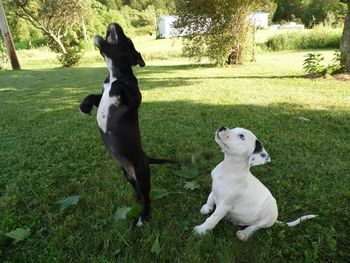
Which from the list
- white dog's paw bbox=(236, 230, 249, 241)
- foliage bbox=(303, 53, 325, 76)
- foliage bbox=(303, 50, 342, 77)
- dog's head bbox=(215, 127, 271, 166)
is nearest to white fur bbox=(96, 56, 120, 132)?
dog's head bbox=(215, 127, 271, 166)

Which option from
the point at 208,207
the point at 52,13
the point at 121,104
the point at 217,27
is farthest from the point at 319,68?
the point at 52,13

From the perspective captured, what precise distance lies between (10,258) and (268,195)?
2.04m

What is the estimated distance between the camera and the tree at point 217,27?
1316 cm

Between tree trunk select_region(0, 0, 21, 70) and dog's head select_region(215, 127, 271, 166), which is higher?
tree trunk select_region(0, 0, 21, 70)

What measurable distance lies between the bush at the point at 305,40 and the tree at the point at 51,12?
17866 mm

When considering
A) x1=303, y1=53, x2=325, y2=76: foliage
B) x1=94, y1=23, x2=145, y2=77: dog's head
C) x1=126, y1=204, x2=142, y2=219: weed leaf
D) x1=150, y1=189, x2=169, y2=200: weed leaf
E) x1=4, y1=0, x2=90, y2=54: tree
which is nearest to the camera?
x1=94, y1=23, x2=145, y2=77: dog's head

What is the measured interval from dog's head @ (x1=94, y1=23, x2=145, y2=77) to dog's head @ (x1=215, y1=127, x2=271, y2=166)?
0.88m

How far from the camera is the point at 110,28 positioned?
79.0 inches

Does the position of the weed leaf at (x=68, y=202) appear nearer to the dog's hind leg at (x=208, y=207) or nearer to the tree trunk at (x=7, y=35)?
the dog's hind leg at (x=208, y=207)

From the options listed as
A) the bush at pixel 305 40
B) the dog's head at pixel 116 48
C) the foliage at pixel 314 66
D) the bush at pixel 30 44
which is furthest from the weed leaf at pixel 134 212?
Result: the bush at pixel 30 44

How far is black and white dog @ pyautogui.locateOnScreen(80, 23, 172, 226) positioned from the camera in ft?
6.61

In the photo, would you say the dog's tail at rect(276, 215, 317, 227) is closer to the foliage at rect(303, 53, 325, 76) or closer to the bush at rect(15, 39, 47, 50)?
the foliage at rect(303, 53, 325, 76)

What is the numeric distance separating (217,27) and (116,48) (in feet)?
41.4

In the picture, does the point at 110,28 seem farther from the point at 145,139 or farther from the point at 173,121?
the point at 173,121
